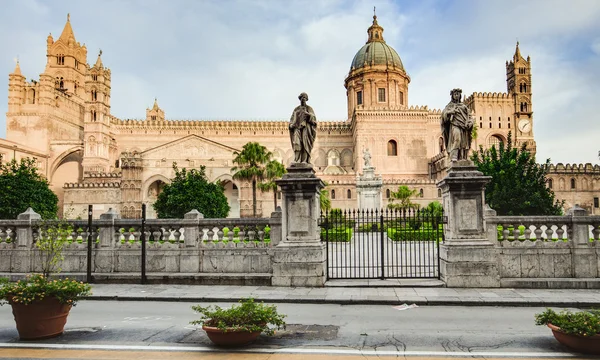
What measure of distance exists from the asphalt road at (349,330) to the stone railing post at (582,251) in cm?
304

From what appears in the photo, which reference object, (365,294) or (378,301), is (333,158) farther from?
(378,301)

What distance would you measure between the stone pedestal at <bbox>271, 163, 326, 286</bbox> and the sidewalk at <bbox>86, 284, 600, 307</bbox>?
399 mm

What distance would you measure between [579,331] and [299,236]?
22.0 feet

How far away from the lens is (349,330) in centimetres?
729

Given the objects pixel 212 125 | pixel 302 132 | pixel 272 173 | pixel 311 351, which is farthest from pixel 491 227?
pixel 212 125

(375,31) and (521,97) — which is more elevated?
(375,31)

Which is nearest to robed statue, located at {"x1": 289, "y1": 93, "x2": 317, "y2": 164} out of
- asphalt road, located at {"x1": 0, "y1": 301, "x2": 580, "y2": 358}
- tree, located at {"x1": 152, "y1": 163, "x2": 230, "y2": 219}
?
asphalt road, located at {"x1": 0, "y1": 301, "x2": 580, "y2": 358}

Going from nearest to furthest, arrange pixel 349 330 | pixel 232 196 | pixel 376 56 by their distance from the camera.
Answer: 1. pixel 349 330
2. pixel 232 196
3. pixel 376 56

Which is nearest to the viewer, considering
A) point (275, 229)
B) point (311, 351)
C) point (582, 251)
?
point (311, 351)

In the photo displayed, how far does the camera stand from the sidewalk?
367 inches

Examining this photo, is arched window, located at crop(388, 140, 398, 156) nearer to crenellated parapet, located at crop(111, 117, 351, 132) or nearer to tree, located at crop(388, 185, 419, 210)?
crenellated parapet, located at crop(111, 117, 351, 132)

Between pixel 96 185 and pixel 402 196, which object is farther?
pixel 96 185

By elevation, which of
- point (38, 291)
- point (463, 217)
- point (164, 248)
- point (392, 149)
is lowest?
point (38, 291)

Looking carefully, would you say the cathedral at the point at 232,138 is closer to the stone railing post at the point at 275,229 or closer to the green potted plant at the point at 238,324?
the stone railing post at the point at 275,229
